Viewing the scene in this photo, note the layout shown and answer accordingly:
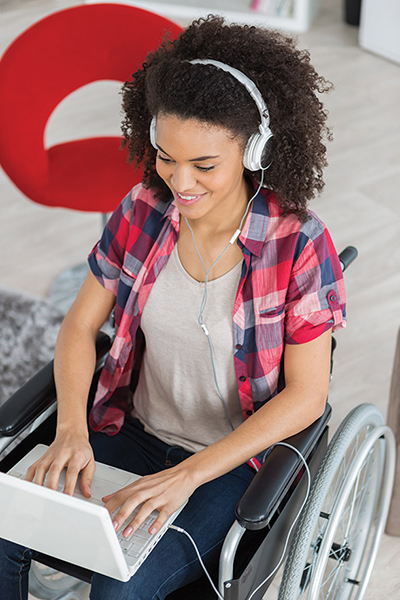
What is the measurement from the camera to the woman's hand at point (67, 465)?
4.38 feet

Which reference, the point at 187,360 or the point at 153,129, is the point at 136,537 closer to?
the point at 187,360

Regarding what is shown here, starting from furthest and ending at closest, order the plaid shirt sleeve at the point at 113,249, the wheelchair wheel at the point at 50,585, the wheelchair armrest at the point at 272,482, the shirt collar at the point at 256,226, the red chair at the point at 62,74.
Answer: the red chair at the point at 62,74, the wheelchair wheel at the point at 50,585, the plaid shirt sleeve at the point at 113,249, the shirt collar at the point at 256,226, the wheelchair armrest at the point at 272,482

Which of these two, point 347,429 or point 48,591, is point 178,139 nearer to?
point 347,429

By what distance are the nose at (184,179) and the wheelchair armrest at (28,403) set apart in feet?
1.51

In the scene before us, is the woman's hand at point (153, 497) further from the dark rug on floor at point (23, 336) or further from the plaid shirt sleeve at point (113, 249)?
the dark rug on floor at point (23, 336)

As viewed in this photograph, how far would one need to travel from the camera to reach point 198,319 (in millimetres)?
1451

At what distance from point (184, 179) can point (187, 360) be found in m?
0.38

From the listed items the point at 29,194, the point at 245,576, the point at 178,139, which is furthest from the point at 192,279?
the point at 29,194

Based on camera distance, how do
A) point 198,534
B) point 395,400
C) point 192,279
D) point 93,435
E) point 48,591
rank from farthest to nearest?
1. point 395,400
2. point 48,591
3. point 93,435
4. point 192,279
5. point 198,534

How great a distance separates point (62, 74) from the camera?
7.84 ft

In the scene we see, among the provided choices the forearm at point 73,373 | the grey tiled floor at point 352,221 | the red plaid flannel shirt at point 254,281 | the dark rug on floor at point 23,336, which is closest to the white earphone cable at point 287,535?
the red plaid flannel shirt at point 254,281

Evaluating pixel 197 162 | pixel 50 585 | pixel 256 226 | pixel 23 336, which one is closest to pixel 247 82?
pixel 197 162

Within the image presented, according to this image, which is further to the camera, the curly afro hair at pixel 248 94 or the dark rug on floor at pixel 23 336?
the dark rug on floor at pixel 23 336

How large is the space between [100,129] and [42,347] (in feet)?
5.62
